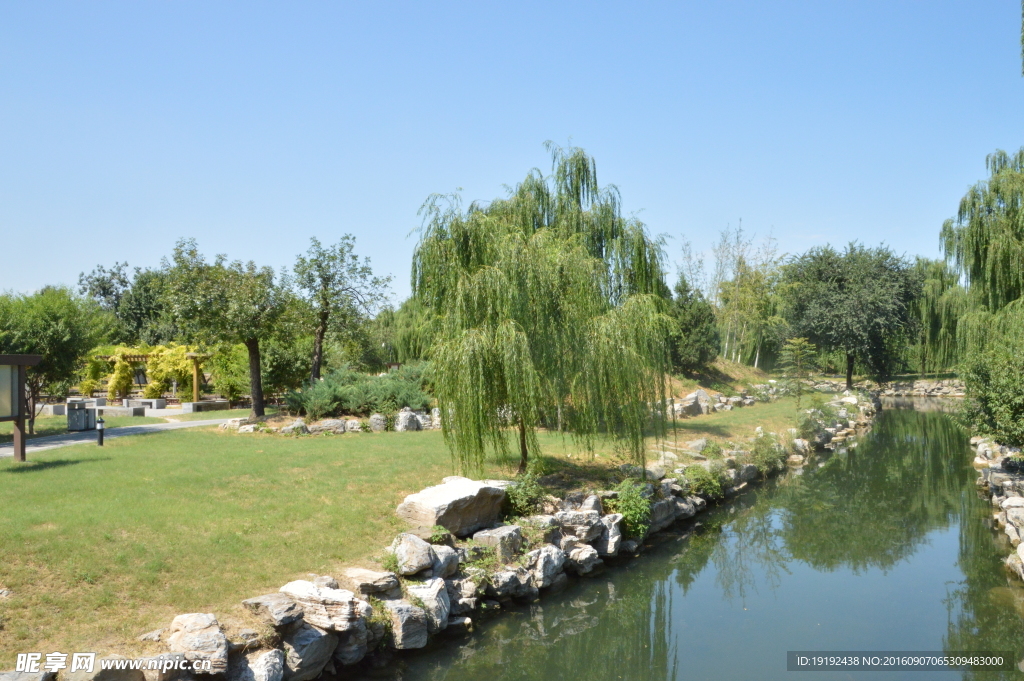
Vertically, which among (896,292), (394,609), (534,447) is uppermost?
(896,292)

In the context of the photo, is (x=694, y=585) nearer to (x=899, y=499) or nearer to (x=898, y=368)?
(x=899, y=499)

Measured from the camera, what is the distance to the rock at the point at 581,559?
10.8 meters

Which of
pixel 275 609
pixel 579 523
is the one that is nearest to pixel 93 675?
pixel 275 609

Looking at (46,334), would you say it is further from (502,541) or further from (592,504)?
(592,504)

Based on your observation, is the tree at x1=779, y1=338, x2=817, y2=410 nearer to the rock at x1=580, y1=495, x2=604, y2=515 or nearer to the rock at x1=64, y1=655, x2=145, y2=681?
the rock at x1=580, y1=495, x2=604, y2=515

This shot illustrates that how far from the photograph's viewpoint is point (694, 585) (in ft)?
36.0

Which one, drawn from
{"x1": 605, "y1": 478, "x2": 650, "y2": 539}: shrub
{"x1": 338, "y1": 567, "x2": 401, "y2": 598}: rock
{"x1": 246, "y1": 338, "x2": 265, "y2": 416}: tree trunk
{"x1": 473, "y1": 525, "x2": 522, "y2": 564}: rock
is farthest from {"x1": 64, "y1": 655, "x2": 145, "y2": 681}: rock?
{"x1": 246, "y1": 338, "x2": 265, "y2": 416}: tree trunk

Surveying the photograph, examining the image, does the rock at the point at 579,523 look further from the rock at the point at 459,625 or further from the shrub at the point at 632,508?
the rock at the point at 459,625

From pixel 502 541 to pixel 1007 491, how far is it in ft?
35.8

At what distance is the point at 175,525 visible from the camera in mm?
8961

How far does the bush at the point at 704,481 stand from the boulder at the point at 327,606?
9132 mm

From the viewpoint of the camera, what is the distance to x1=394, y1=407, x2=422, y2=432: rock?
701 inches

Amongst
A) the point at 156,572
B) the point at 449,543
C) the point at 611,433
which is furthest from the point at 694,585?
the point at 156,572

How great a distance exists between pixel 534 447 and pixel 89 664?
7.55 meters
